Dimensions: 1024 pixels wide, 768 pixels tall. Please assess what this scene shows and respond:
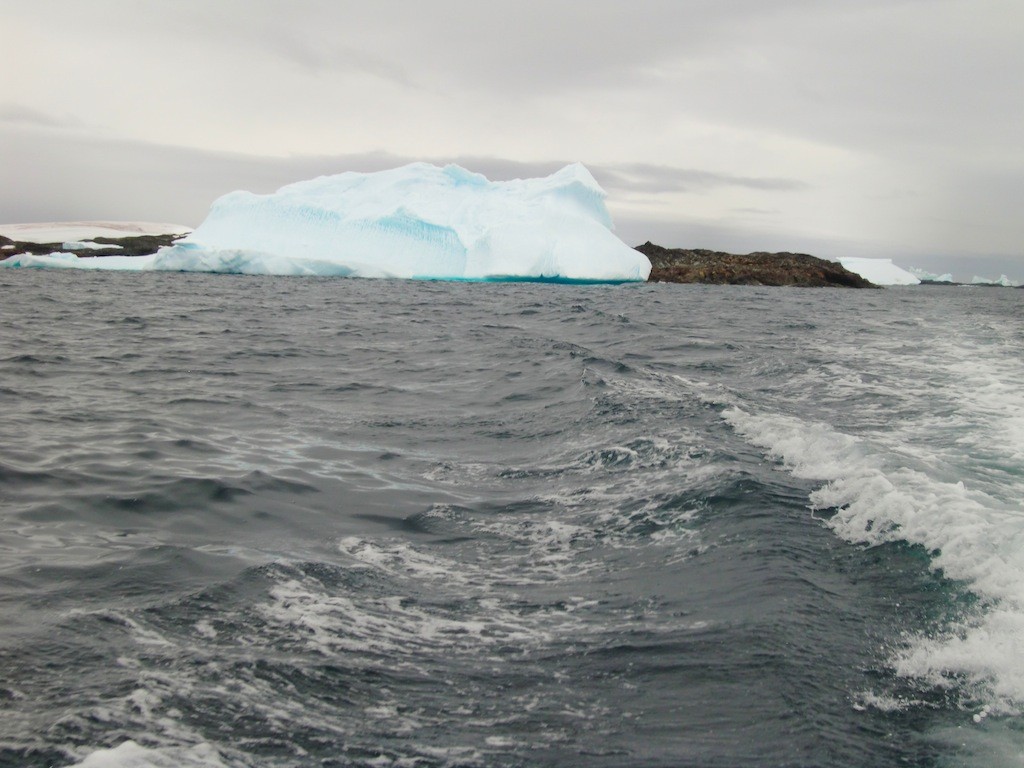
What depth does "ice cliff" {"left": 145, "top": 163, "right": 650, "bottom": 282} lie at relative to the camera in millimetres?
36469

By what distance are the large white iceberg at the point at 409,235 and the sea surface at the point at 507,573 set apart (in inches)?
1100

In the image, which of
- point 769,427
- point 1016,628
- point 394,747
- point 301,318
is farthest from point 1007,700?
point 301,318

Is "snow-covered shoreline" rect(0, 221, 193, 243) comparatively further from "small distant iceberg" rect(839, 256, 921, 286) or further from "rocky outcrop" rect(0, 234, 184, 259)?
"small distant iceberg" rect(839, 256, 921, 286)

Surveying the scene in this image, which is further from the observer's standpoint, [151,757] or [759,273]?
[759,273]

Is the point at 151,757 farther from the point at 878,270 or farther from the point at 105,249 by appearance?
the point at 878,270

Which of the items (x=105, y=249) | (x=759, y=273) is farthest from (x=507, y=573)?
(x=105, y=249)

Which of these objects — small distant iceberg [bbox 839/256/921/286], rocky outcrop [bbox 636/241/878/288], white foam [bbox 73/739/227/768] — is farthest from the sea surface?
small distant iceberg [bbox 839/256/921/286]

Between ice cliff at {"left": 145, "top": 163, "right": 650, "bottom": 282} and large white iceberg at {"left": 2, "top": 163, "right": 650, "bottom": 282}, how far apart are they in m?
0.05

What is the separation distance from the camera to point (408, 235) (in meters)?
37.1

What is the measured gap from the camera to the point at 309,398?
8344 mm

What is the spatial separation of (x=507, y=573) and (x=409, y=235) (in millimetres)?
34470

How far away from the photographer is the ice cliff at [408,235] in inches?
1436

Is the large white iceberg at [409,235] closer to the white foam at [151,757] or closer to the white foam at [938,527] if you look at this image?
the white foam at [938,527]

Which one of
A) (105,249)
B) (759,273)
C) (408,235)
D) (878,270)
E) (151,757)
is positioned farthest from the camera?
(878,270)
